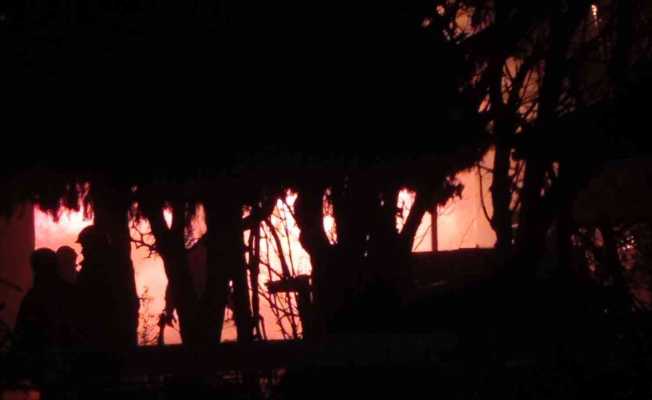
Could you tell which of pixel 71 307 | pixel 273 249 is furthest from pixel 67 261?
pixel 71 307

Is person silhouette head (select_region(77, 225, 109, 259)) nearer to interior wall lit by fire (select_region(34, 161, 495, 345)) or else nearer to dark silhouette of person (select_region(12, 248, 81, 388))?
dark silhouette of person (select_region(12, 248, 81, 388))

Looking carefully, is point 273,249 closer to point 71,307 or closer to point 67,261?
point 67,261

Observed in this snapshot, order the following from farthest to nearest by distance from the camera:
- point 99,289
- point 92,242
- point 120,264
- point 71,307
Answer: point 120,264 → point 92,242 → point 99,289 → point 71,307

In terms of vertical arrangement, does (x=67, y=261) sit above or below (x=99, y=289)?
above

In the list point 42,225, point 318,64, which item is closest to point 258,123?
point 318,64

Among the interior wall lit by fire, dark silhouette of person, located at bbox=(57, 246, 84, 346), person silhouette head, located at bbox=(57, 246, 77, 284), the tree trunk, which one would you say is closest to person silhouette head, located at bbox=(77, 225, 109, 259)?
the tree trunk

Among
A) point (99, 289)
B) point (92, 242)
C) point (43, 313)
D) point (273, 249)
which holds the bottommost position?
point (43, 313)

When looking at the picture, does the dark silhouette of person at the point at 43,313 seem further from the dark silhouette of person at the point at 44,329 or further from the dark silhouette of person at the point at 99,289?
the dark silhouette of person at the point at 99,289

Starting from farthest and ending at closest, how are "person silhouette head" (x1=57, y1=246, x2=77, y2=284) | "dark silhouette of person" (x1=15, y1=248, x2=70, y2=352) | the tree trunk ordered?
"person silhouette head" (x1=57, y1=246, x2=77, y2=284) → the tree trunk → "dark silhouette of person" (x1=15, y1=248, x2=70, y2=352)

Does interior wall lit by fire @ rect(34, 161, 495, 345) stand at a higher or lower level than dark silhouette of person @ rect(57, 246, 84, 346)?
higher

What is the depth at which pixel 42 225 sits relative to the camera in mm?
11781

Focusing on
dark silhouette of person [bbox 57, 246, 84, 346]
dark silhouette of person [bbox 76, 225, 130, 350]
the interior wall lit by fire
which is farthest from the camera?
the interior wall lit by fire

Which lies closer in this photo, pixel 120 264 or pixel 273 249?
pixel 120 264

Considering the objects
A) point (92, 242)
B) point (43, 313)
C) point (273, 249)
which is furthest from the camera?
point (273, 249)
